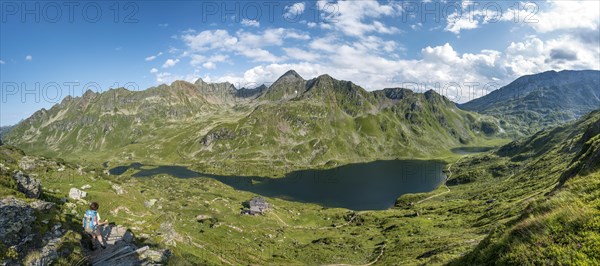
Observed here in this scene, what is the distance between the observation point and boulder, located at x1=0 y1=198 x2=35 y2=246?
22062mm

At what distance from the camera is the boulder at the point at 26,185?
1351 inches

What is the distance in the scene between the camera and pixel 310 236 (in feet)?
403

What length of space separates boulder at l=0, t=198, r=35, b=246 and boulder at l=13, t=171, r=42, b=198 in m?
10.0

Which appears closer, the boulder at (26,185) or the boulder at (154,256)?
the boulder at (154,256)

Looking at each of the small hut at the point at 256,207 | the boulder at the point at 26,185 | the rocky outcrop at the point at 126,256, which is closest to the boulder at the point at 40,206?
the rocky outcrop at the point at 126,256

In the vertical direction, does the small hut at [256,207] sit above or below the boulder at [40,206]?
below

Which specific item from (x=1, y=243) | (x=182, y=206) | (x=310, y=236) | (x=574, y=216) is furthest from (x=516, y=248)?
(x=182, y=206)

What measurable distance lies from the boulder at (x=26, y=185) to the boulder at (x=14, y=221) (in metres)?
10.0

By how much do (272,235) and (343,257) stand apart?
2969cm

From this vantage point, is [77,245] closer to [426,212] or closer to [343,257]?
[343,257]

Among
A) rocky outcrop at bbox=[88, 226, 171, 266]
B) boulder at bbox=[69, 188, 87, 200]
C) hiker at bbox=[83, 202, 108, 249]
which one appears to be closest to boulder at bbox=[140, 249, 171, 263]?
rocky outcrop at bbox=[88, 226, 171, 266]

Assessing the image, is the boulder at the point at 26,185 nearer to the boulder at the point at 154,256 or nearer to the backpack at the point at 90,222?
the backpack at the point at 90,222

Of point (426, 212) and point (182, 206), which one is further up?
point (182, 206)

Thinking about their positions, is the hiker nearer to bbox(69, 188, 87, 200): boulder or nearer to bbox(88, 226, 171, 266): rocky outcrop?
bbox(88, 226, 171, 266): rocky outcrop
